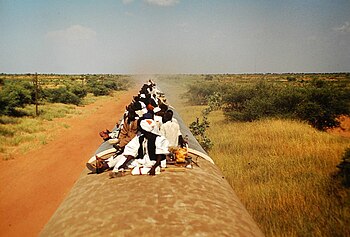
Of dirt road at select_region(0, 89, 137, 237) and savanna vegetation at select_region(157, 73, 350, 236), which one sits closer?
savanna vegetation at select_region(157, 73, 350, 236)

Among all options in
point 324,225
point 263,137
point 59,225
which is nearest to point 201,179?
point 59,225

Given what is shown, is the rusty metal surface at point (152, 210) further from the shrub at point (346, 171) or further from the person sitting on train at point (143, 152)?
the shrub at point (346, 171)

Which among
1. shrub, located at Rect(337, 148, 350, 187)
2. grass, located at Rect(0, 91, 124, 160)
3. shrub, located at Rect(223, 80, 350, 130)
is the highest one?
shrub, located at Rect(223, 80, 350, 130)

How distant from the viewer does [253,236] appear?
99.3 inches

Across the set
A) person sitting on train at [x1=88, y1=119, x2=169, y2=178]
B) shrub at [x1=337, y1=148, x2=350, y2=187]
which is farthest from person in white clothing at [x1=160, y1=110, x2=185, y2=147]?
shrub at [x1=337, y1=148, x2=350, y2=187]

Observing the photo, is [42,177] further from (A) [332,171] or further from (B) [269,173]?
(A) [332,171]

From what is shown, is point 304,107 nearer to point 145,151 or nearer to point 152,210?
point 145,151

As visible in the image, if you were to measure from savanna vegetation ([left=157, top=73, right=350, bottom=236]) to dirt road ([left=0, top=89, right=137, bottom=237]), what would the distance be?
14.0 ft

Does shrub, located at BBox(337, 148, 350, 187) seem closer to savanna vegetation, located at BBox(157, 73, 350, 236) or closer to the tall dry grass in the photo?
savanna vegetation, located at BBox(157, 73, 350, 236)

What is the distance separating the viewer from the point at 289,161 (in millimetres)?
8547

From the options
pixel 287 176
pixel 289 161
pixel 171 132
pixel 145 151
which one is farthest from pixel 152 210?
pixel 289 161

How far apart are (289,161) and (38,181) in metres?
7.06

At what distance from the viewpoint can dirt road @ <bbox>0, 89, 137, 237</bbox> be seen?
634cm

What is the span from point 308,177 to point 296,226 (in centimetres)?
241
